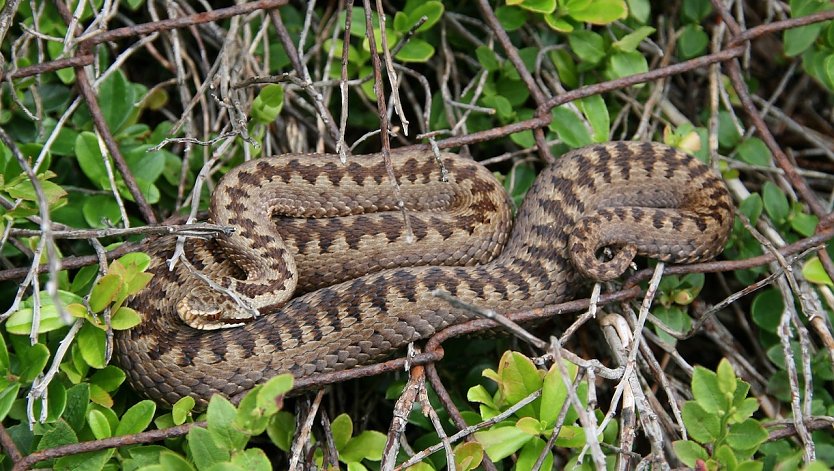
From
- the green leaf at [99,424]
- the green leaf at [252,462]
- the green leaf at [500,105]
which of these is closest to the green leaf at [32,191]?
the green leaf at [99,424]

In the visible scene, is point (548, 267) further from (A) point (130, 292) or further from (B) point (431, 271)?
(A) point (130, 292)

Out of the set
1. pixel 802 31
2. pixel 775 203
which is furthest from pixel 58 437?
pixel 802 31

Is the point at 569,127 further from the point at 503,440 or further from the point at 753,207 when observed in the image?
the point at 503,440

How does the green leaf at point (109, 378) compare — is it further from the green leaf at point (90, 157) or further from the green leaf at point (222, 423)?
the green leaf at point (90, 157)

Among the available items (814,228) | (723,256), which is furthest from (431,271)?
(814,228)

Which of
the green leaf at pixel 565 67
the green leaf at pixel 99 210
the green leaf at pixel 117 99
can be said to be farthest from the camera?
the green leaf at pixel 565 67
